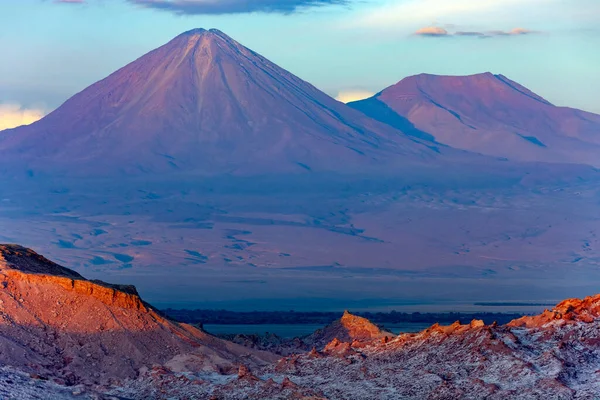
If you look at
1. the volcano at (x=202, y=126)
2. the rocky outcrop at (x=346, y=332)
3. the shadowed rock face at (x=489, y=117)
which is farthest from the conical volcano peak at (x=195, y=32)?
the rocky outcrop at (x=346, y=332)

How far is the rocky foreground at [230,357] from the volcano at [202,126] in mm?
106642

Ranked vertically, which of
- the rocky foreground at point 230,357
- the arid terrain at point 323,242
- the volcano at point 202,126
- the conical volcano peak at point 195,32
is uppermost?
the conical volcano peak at point 195,32

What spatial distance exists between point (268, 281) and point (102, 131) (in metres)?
52.6

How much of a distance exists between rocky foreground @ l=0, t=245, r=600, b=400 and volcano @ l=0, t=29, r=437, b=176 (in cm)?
10664

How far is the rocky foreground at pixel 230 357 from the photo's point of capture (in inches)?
1074

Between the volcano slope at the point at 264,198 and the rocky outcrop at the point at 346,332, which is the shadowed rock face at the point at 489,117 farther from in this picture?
the rocky outcrop at the point at 346,332

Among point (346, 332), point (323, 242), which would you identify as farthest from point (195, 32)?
point (346, 332)

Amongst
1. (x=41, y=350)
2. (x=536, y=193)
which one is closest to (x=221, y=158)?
(x=536, y=193)

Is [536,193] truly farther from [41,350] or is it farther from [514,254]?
[41,350]

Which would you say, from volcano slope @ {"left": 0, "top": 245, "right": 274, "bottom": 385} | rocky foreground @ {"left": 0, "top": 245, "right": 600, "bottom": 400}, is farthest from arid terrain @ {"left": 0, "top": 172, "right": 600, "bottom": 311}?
rocky foreground @ {"left": 0, "top": 245, "right": 600, "bottom": 400}

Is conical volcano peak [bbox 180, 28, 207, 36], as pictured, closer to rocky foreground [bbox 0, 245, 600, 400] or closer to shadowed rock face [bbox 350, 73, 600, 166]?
shadowed rock face [bbox 350, 73, 600, 166]

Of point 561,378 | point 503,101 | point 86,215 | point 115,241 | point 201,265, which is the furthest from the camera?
point 503,101

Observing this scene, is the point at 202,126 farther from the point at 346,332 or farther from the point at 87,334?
the point at 87,334

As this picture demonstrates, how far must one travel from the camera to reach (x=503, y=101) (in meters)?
189
